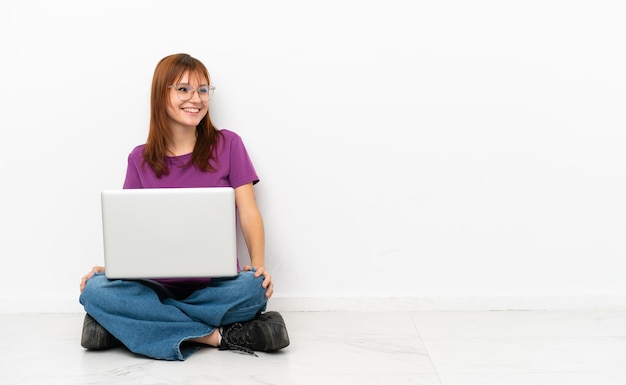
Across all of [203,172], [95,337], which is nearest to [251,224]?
[203,172]

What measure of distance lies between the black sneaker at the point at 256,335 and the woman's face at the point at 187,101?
1.72 ft

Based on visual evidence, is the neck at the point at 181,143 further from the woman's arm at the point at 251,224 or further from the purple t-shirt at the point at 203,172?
the woman's arm at the point at 251,224

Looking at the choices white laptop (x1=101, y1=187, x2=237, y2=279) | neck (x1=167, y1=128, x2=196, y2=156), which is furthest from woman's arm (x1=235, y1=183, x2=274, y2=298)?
white laptop (x1=101, y1=187, x2=237, y2=279)

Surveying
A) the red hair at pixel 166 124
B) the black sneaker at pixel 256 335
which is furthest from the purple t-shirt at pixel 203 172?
the black sneaker at pixel 256 335

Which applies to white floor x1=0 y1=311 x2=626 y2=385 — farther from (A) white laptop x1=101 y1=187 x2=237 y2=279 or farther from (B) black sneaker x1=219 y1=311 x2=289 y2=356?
(A) white laptop x1=101 y1=187 x2=237 y2=279

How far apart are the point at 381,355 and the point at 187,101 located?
776 millimetres

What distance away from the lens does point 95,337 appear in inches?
66.3

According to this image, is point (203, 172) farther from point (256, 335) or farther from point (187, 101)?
point (256, 335)

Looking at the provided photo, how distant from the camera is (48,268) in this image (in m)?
2.06

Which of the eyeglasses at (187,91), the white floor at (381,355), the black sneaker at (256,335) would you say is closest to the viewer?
the white floor at (381,355)

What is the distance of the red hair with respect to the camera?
Result: 1.87m

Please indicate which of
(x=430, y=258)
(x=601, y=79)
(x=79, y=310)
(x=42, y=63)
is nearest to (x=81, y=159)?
(x=42, y=63)

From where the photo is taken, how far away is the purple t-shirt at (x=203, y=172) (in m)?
1.91

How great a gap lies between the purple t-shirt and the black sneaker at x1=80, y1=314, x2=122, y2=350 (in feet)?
1.28
